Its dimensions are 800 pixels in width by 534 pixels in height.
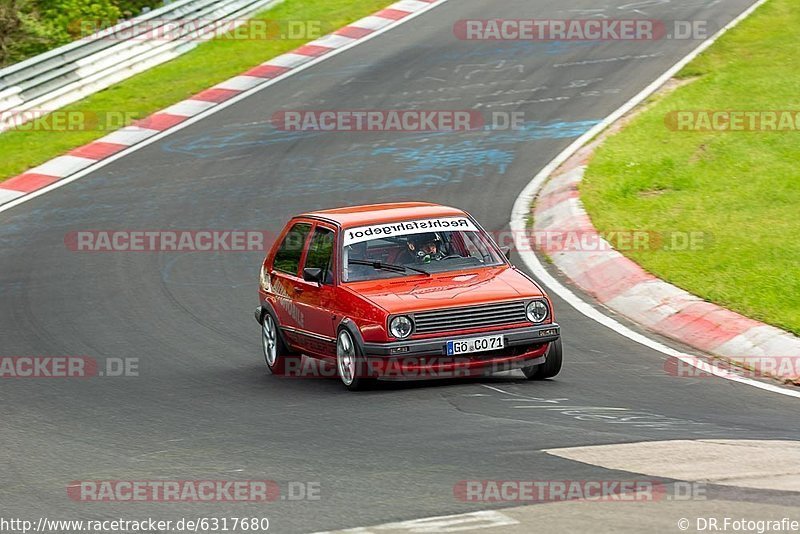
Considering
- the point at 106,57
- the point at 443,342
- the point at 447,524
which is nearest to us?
the point at 447,524

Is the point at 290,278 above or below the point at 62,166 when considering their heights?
above

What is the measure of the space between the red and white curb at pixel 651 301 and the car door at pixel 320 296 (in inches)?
131

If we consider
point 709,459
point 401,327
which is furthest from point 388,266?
point 709,459

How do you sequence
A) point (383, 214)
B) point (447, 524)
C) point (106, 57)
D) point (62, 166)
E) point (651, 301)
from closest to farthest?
point (447, 524) → point (383, 214) → point (651, 301) → point (62, 166) → point (106, 57)

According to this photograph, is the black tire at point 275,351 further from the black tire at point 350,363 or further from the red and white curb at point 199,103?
the red and white curb at point 199,103

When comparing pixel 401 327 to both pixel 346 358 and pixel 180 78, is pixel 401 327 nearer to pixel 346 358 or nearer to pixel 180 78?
pixel 346 358

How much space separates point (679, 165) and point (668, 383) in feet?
26.1

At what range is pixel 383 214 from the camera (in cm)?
1208

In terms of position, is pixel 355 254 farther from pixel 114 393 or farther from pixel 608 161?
pixel 608 161

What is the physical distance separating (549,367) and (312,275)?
2198 millimetres

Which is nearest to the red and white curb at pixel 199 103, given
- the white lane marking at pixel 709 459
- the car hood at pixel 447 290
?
Result: the car hood at pixel 447 290

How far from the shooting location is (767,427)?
9.16m

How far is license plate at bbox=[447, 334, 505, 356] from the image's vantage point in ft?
34.6

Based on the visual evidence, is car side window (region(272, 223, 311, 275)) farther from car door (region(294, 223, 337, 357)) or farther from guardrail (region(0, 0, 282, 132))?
guardrail (region(0, 0, 282, 132))
